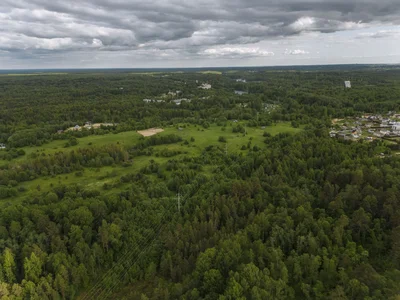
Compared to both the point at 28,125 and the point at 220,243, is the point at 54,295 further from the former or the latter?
the point at 28,125

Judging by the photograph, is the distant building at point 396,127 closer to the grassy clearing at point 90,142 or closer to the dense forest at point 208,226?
the dense forest at point 208,226

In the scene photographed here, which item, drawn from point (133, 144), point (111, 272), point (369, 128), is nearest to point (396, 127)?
point (369, 128)

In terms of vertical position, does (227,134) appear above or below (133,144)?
above

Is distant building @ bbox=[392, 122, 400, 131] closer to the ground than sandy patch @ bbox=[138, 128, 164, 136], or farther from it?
farther from it

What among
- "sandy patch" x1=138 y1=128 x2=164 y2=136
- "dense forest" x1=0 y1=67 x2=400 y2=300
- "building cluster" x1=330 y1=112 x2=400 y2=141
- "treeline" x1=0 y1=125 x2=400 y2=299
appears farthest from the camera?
"sandy patch" x1=138 y1=128 x2=164 y2=136

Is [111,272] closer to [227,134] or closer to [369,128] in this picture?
[227,134]

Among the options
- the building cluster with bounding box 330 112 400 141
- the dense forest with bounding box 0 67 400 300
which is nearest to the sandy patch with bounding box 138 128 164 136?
the dense forest with bounding box 0 67 400 300

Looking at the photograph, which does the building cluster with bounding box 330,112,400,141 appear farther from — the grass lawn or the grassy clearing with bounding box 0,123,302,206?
the grassy clearing with bounding box 0,123,302,206

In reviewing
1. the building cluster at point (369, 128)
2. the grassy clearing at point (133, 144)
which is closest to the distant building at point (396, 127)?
the building cluster at point (369, 128)

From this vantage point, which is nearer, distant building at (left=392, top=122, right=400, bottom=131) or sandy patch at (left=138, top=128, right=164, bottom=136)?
distant building at (left=392, top=122, right=400, bottom=131)

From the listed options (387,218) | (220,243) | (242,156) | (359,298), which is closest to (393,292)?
(359,298)
